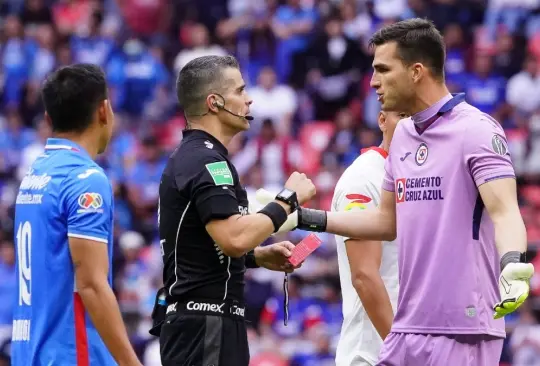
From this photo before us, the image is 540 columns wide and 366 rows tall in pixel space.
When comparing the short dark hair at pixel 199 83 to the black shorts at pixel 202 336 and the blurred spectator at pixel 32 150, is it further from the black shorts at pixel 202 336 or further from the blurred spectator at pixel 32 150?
the blurred spectator at pixel 32 150

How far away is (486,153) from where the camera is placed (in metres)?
5.71

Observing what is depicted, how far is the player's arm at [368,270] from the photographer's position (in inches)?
267

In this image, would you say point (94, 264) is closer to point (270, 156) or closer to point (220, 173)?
point (220, 173)

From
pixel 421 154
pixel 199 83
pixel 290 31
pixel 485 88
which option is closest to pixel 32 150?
pixel 290 31

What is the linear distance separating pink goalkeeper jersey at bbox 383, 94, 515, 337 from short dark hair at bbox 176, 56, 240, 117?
1.23 meters

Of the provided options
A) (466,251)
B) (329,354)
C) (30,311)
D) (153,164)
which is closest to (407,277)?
(466,251)

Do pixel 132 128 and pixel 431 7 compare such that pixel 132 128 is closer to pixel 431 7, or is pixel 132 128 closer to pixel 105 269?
pixel 431 7

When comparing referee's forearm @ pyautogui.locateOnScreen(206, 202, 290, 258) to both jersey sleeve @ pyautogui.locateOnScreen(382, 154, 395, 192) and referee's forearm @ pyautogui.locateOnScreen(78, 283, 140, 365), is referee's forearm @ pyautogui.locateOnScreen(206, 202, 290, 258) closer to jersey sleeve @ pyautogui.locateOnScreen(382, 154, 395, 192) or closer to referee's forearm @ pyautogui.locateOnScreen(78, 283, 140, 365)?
referee's forearm @ pyautogui.locateOnScreen(78, 283, 140, 365)

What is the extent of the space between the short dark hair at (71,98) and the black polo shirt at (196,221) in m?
0.58

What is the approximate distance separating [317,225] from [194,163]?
81 cm

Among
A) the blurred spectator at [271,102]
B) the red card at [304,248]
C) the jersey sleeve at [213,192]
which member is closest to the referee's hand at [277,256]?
the red card at [304,248]

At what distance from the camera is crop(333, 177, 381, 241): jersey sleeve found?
7047 mm

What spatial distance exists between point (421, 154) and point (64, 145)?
75.5 inches

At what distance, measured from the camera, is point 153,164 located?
17531mm
